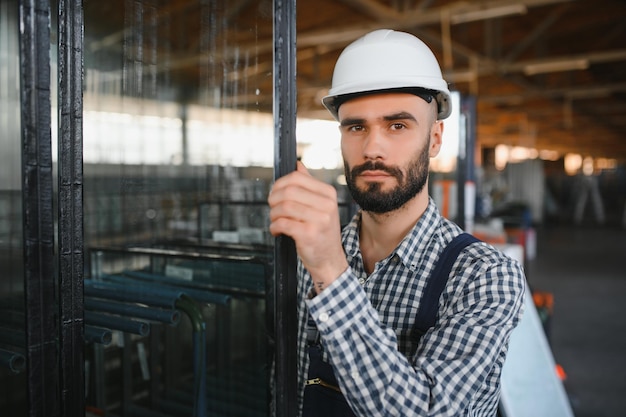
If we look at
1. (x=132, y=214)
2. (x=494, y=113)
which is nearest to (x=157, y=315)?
(x=132, y=214)

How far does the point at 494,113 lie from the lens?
14.3 metres

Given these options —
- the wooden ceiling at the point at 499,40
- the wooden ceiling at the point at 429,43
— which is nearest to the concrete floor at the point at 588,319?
the wooden ceiling at the point at 429,43

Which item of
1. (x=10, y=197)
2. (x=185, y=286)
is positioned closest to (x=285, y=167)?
(x=10, y=197)

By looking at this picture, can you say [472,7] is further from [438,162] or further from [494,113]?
[494,113]

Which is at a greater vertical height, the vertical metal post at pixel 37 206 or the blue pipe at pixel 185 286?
the vertical metal post at pixel 37 206

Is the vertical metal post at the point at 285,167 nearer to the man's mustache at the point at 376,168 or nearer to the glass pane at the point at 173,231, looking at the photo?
the man's mustache at the point at 376,168

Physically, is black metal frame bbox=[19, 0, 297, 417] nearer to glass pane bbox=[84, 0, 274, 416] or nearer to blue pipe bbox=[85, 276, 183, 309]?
glass pane bbox=[84, 0, 274, 416]

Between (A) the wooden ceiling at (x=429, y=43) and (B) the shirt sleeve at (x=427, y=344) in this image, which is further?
(A) the wooden ceiling at (x=429, y=43)

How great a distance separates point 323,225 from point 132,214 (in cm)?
242

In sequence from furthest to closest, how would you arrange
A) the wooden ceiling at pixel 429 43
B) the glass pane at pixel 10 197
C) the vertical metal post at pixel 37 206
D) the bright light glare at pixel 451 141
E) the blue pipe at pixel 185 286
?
the bright light glare at pixel 451 141 → the wooden ceiling at pixel 429 43 → the blue pipe at pixel 185 286 → the glass pane at pixel 10 197 → the vertical metal post at pixel 37 206

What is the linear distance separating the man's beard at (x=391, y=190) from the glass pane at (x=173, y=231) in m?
0.50

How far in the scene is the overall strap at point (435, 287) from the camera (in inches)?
44.4

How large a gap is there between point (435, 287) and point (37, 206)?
32.2 inches

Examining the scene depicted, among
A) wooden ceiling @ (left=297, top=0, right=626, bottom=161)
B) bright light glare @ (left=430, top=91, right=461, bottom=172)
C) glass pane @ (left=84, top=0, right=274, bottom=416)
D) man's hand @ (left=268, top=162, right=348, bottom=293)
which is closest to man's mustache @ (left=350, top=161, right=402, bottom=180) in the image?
man's hand @ (left=268, top=162, right=348, bottom=293)
